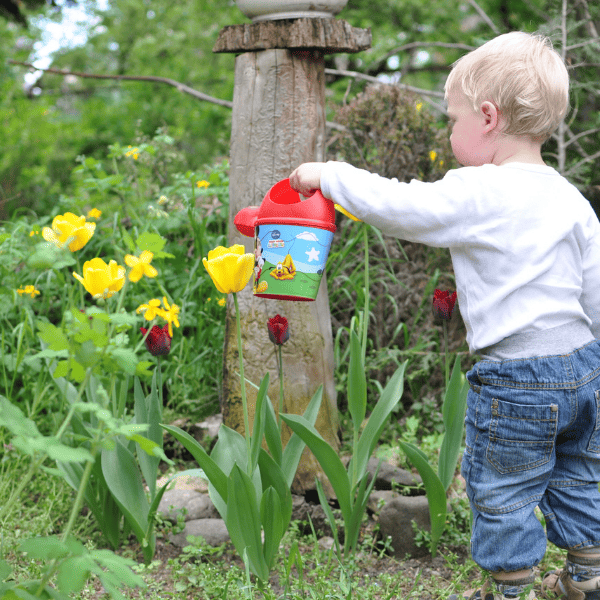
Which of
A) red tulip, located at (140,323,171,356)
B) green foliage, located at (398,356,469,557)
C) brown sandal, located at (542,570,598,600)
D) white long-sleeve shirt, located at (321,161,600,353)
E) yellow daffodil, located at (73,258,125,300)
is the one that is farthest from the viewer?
green foliage, located at (398,356,469,557)

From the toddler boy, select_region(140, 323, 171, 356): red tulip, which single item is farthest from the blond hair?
select_region(140, 323, 171, 356): red tulip

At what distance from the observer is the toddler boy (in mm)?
1421

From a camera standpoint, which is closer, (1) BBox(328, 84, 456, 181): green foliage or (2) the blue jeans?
(2) the blue jeans

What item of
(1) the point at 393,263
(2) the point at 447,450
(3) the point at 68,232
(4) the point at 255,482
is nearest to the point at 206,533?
(4) the point at 255,482

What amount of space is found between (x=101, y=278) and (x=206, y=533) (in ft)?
3.45

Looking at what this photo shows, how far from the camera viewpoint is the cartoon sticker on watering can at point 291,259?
1468 millimetres

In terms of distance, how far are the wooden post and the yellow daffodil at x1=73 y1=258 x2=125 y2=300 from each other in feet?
3.22

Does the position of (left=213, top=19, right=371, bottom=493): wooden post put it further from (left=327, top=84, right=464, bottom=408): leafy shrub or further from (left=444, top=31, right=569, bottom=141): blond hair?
(left=444, top=31, right=569, bottom=141): blond hair

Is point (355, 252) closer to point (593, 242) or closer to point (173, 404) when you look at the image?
point (173, 404)

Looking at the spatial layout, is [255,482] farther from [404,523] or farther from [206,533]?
[404,523]

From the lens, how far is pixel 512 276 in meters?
1.45

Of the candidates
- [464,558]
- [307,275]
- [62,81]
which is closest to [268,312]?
[307,275]

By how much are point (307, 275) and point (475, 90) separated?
1.90 ft

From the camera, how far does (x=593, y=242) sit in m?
1.56
